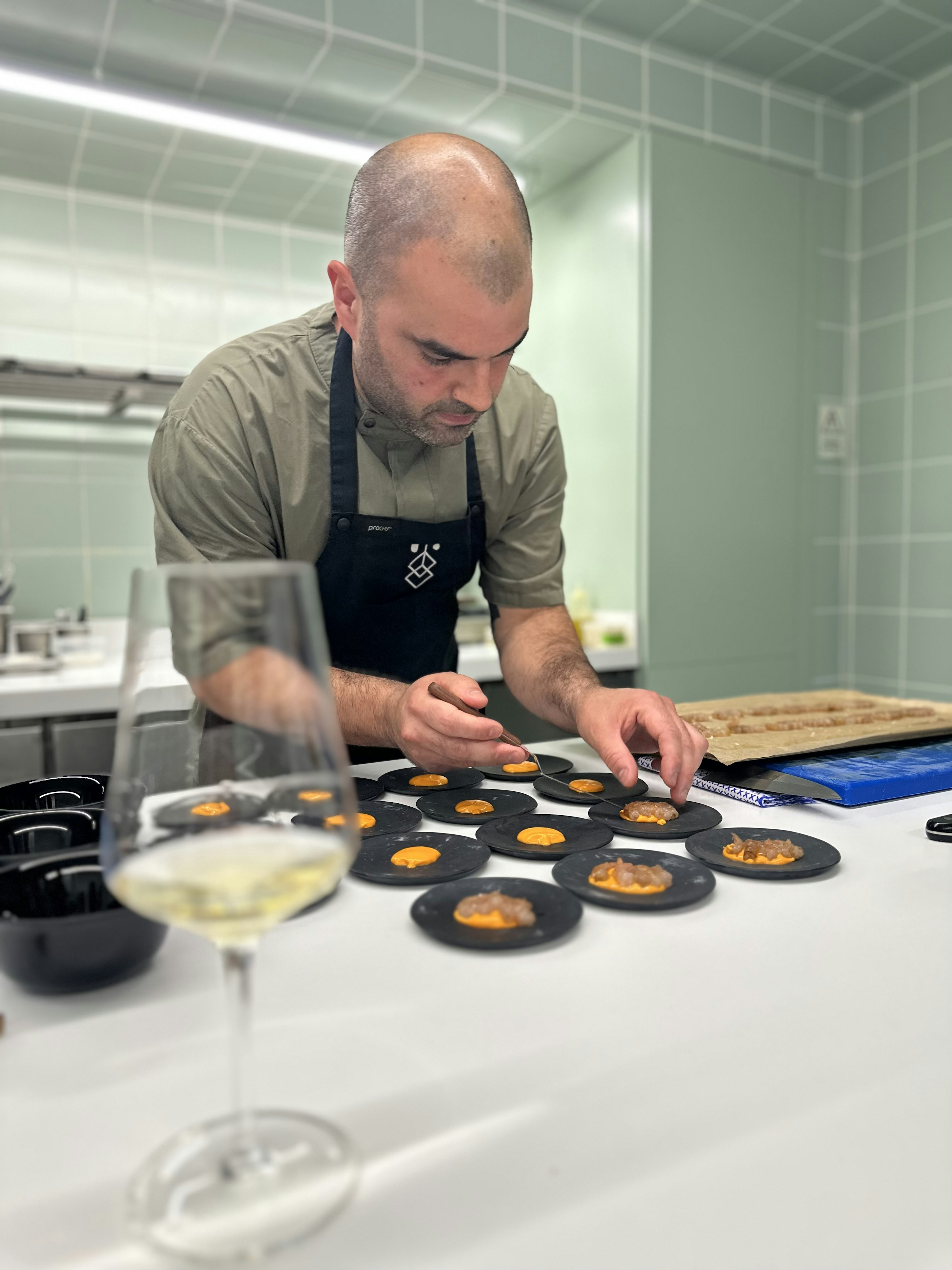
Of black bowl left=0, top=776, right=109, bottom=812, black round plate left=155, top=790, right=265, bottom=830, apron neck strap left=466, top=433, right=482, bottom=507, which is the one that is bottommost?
black bowl left=0, top=776, right=109, bottom=812

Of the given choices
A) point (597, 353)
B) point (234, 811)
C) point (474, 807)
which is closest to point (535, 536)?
point (474, 807)

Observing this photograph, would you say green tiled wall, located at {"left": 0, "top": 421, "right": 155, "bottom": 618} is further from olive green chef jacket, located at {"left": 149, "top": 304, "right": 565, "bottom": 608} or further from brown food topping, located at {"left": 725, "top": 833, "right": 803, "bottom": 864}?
brown food topping, located at {"left": 725, "top": 833, "right": 803, "bottom": 864}

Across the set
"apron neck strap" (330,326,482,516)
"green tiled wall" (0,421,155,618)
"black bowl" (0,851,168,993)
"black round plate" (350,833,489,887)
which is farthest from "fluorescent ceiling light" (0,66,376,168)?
"black bowl" (0,851,168,993)

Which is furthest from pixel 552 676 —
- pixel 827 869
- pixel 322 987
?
pixel 322 987

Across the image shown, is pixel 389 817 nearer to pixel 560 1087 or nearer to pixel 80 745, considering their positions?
pixel 560 1087

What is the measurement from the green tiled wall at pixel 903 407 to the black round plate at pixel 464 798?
2.26m

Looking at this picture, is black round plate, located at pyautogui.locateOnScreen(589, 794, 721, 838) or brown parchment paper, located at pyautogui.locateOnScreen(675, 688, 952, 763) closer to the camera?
black round plate, located at pyautogui.locateOnScreen(589, 794, 721, 838)

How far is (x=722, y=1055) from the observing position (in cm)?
53

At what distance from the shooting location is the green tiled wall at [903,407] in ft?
9.20

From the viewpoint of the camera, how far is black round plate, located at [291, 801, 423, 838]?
911 mm

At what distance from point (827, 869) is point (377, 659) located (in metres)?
0.90

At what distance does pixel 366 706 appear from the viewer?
1162mm

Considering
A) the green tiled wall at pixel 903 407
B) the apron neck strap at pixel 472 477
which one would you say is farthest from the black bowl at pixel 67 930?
the green tiled wall at pixel 903 407

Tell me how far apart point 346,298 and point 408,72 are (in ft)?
4.61
